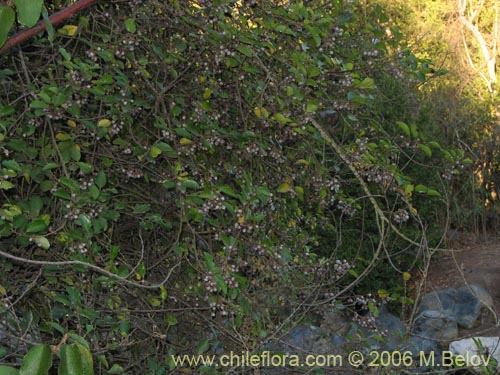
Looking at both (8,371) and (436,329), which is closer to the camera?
(8,371)

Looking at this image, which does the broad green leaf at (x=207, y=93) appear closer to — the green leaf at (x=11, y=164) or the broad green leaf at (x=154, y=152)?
the broad green leaf at (x=154, y=152)

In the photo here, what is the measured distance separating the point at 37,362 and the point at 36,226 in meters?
1.18

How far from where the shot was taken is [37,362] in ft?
3.80

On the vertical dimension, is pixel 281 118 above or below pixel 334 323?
above

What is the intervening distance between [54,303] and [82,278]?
0.56 feet

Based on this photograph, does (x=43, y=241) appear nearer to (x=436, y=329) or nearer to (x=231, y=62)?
A: (x=231, y=62)

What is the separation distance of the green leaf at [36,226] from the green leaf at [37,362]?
3.78 feet

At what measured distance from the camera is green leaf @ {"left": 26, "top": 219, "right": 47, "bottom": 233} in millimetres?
2281

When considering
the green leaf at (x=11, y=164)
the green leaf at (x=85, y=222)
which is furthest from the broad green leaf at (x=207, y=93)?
the green leaf at (x=11, y=164)

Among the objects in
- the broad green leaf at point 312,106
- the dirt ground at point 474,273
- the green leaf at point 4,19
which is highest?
the green leaf at point 4,19

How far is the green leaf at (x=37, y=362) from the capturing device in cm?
116

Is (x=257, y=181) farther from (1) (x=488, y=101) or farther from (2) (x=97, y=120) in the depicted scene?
(1) (x=488, y=101)

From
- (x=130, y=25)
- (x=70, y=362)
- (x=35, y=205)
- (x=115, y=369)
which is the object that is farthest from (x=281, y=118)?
(x=70, y=362)

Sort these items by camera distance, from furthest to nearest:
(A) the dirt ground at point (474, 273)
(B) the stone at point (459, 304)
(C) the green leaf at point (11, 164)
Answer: (A) the dirt ground at point (474, 273), (B) the stone at point (459, 304), (C) the green leaf at point (11, 164)
